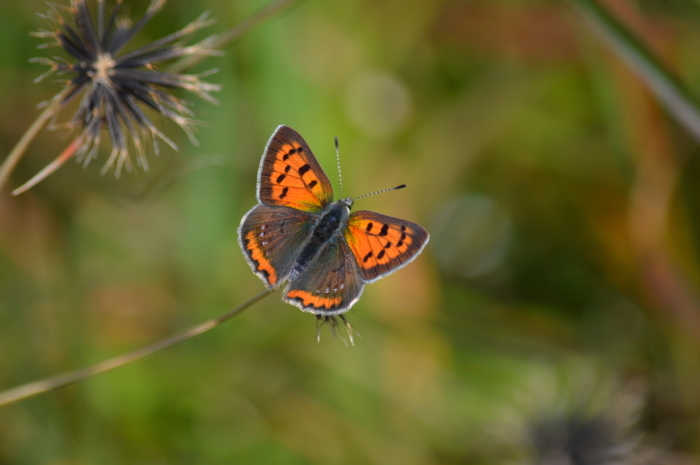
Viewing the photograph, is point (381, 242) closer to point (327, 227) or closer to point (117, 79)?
point (327, 227)

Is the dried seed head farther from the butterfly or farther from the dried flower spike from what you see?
the butterfly

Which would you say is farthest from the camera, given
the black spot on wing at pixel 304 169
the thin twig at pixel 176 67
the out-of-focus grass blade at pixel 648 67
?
the black spot on wing at pixel 304 169

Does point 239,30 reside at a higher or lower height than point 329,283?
higher

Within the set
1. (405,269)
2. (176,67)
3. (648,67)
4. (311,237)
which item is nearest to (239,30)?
(176,67)

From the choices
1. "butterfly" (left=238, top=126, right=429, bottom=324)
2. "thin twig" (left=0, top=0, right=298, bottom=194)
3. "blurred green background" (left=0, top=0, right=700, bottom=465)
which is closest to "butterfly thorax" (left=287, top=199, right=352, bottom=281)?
"butterfly" (left=238, top=126, right=429, bottom=324)

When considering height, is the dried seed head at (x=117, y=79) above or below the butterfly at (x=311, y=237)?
above

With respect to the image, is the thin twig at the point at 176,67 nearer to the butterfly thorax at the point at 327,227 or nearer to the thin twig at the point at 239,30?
the thin twig at the point at 239,30

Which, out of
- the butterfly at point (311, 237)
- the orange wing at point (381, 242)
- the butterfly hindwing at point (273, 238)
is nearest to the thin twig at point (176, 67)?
the butterfly at point (311, 237)
